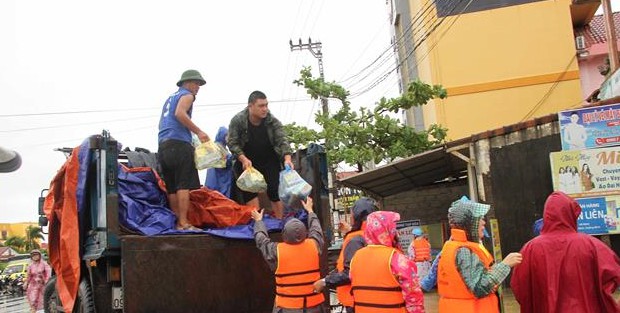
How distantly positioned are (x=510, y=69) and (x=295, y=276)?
19.2 meters

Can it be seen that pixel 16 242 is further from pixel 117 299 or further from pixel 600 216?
pixel 117 299

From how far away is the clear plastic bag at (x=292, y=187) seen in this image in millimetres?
5344

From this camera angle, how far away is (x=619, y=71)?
41.5ft

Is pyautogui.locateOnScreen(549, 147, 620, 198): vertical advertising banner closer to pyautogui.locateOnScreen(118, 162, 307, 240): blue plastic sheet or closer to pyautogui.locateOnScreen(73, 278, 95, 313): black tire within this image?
pyautogui.locateOnScreen(118, 162, 307, 240): blue plastic sheet

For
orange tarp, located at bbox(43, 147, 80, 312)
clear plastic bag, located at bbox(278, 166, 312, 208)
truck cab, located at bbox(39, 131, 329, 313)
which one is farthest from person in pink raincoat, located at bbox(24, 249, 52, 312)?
clear plastic bag, located at bbox(278, 166, 312, 208)

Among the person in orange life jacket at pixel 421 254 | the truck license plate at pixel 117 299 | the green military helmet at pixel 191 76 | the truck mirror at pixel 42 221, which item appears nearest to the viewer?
the truck license plate at pixel 117 299

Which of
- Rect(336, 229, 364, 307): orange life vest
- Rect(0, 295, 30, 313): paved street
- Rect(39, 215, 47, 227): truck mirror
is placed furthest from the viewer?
Rect(0, 295, 30, 313): paved street

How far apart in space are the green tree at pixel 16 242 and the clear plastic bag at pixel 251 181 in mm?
61709

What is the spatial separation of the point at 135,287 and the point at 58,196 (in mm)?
1280

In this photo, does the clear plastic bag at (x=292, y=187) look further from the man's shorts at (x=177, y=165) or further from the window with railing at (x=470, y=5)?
the window with railing at (x=470, y=5)

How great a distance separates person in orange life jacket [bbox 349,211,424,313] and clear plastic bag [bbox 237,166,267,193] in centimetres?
177

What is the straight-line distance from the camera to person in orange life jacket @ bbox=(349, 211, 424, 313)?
12.0 feet

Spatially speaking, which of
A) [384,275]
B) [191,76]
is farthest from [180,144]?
[384,275]

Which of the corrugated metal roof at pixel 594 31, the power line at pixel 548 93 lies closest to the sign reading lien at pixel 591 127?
the power line at pixel 548 93
